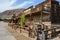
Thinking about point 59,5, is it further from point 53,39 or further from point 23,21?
point 23,21

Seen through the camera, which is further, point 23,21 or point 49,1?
point 23,21

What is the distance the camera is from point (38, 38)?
15.1 meters

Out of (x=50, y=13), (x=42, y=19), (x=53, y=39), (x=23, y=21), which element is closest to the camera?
(x=53, y=39)

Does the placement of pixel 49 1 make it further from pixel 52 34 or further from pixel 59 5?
pixel 52 34

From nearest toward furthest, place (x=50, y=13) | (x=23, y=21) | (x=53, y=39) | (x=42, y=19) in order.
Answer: (x=53, y=39), (x=50, y=13), (x=42, y=19), (x=23, y=21)

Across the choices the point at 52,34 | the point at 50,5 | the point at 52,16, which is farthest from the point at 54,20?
the point at 52,34

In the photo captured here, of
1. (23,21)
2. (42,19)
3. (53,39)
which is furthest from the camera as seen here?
(23,21)

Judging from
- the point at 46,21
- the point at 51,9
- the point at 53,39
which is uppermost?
the point at 51,9

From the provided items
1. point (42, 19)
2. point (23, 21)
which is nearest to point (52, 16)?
point (42, 19)

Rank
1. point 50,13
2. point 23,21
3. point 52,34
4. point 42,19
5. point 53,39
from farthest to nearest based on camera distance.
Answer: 1. point 23,21
2. point 42,19
3. point 50,13
4. point 52,34
5. point 53,39

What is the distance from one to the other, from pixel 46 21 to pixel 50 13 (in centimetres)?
170

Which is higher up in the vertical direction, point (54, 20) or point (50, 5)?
point (50, 5)

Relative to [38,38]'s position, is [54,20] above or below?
above

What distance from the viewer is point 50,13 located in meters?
23.2
